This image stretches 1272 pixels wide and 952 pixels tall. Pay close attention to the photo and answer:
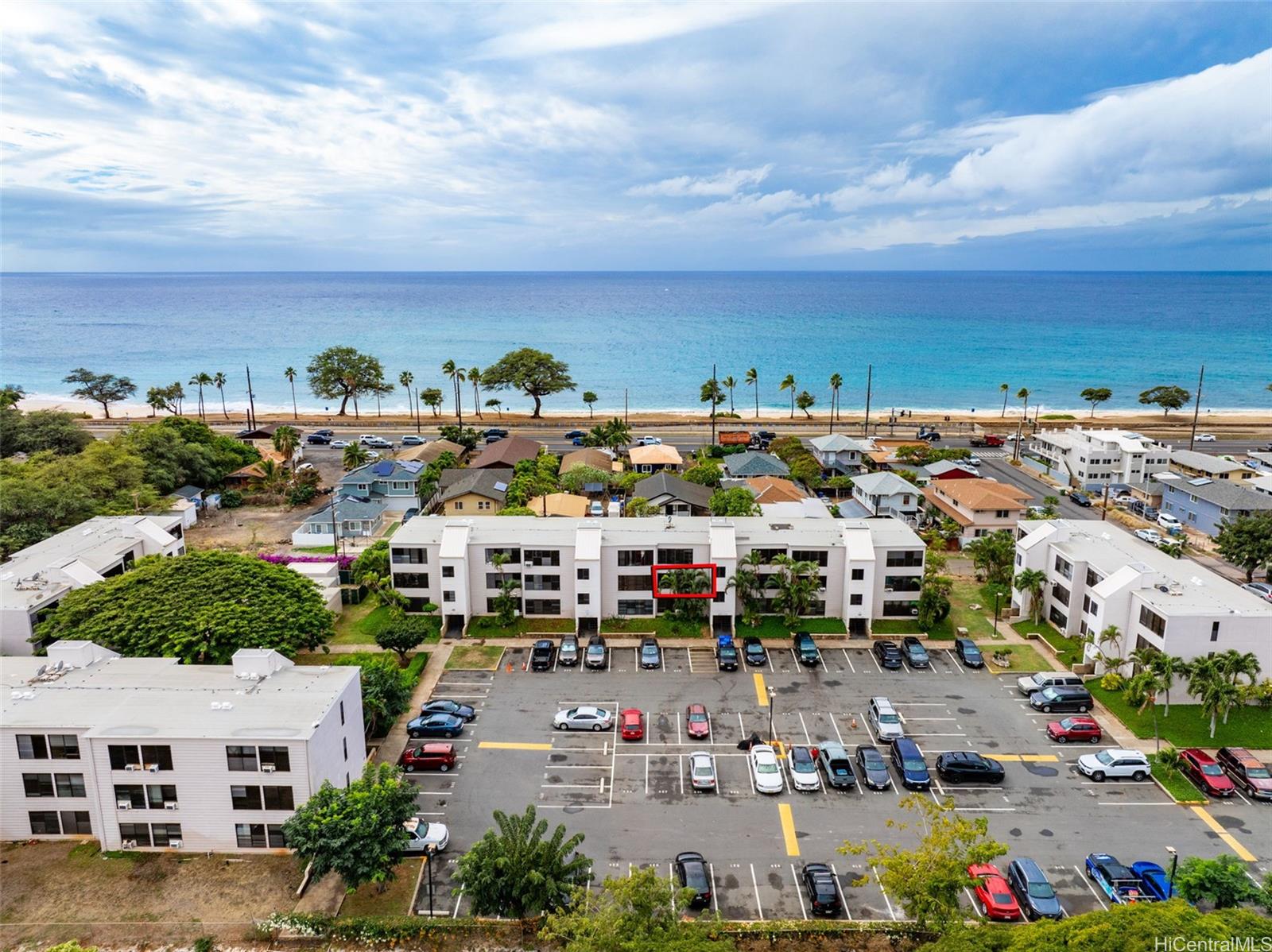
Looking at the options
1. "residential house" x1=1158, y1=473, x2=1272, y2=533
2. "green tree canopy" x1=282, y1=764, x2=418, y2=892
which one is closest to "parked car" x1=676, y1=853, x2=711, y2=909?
"green tree canopy" x1=282, y1=764, x2=418, y2=892

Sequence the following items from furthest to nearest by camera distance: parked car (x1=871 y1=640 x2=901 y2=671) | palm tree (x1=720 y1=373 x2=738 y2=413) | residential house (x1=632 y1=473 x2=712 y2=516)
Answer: palm tree (x1=720 y1=373 x2=738 y2=413) → residential house (x1=632 y1=473 x2=712 y2=516) → parked car (x1=871 y1=640 x2=901 y2=671)

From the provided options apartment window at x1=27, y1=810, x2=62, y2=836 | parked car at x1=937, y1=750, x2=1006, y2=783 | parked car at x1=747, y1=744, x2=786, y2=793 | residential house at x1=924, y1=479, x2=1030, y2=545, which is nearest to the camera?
apartment window at x1=27, y1=810, x2=62, y2=836

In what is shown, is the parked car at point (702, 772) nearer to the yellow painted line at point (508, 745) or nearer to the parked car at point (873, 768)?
the parked car at point (873, 768)

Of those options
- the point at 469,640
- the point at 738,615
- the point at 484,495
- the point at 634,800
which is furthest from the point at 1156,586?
the point at 484,495

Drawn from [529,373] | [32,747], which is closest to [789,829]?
[32,747]

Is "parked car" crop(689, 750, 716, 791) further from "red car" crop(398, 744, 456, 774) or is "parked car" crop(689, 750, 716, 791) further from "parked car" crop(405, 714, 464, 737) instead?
"parked car" crop(405, 714, 464, 737)

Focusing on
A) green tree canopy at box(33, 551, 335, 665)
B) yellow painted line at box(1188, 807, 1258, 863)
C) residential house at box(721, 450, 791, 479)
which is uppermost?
residential house at box(721, 450, 791, 479)
